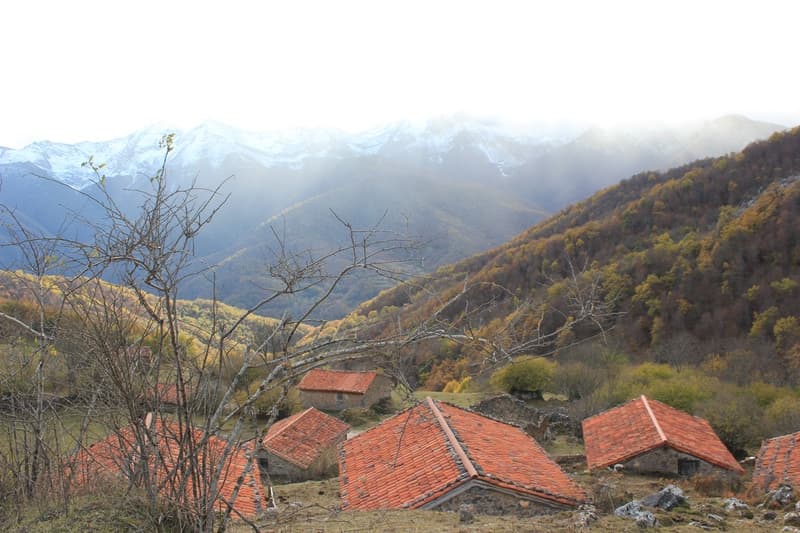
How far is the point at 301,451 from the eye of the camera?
21.9 m

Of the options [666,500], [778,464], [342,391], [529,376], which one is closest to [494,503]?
[666,500]

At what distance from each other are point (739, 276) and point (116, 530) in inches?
1842

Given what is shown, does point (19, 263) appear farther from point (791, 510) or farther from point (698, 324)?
point (698, 324)

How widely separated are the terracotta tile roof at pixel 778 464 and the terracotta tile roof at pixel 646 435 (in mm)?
829

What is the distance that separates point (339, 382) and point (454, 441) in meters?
26.9

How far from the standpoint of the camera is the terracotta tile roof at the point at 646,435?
16.0 metres

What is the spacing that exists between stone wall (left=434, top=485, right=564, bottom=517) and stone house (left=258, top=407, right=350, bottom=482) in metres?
11.1

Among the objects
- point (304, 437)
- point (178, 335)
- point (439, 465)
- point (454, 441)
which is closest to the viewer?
point (178, 335)

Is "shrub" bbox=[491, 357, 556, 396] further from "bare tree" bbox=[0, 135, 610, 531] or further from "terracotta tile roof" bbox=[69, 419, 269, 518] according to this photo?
"bare tree" bbox=[0, 135, 610, 531]

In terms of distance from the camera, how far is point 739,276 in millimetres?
42281

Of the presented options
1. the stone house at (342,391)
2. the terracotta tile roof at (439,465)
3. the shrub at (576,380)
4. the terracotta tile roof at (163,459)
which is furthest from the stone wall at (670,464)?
the stone house at (342,391)

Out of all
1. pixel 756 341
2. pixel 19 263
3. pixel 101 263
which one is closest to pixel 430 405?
pixel 19 263

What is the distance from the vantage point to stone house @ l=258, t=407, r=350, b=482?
67.3ft

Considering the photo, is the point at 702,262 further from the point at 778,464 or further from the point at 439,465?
the point at 439,465
